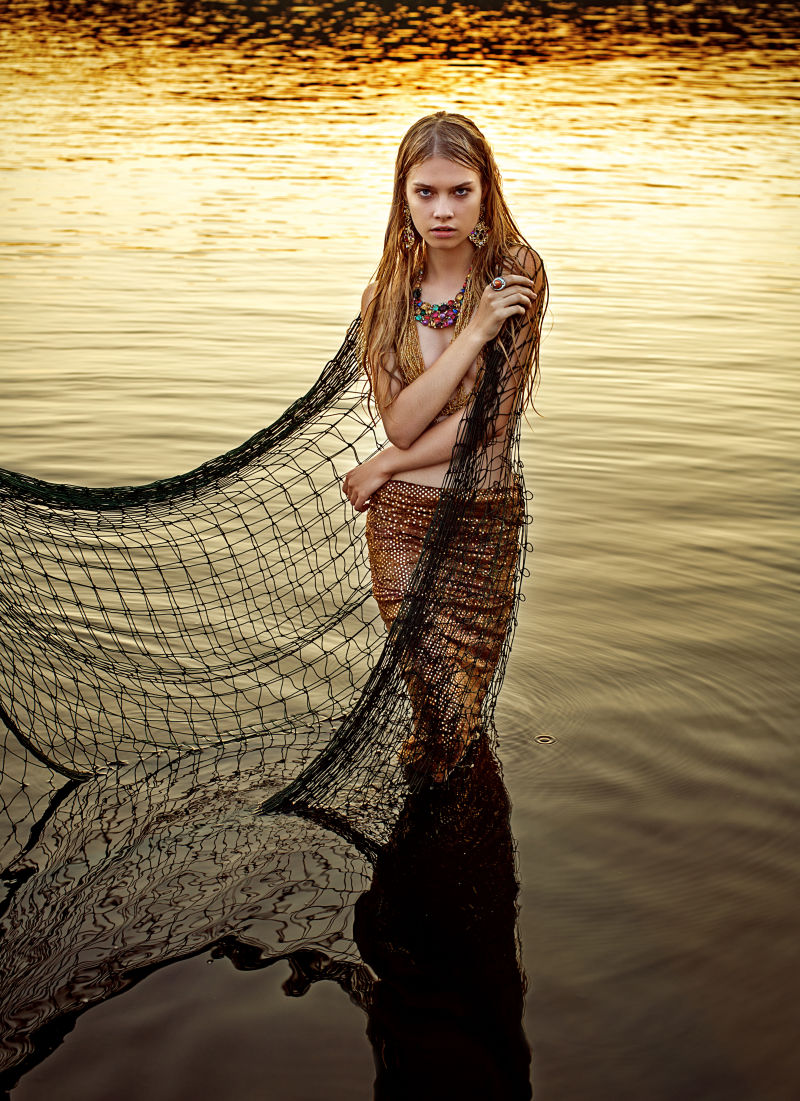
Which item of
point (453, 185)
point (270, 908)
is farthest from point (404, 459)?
point (270, 908)

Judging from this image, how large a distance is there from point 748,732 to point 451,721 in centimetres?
118

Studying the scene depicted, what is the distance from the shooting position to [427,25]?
1137 inches

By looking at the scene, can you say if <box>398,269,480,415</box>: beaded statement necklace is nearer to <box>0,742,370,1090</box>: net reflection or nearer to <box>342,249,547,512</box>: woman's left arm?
<box>342,249,547,512</box>: woman's left arm

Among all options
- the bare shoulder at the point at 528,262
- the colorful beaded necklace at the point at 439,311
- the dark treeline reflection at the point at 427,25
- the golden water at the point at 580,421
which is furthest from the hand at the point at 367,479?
the dark treeline reflection at the point at 427,25

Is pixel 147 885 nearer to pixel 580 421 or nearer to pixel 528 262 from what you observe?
pixel 528 262

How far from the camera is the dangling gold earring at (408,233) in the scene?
3145 millimetres

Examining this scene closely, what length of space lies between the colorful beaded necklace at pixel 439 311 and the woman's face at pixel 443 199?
0.49 ft

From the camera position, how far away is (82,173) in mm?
13734

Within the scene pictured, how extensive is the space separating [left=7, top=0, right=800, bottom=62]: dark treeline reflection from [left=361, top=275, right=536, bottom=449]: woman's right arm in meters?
22.7

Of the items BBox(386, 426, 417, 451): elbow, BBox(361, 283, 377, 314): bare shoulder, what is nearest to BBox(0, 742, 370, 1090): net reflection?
BBox(386, 426, 417, 451): elbow

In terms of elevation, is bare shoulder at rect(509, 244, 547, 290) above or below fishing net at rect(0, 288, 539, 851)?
above

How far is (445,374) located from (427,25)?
2852cm

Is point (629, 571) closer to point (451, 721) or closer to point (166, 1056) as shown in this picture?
point (451, 721)

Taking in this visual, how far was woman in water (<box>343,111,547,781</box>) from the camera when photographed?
117 inches
